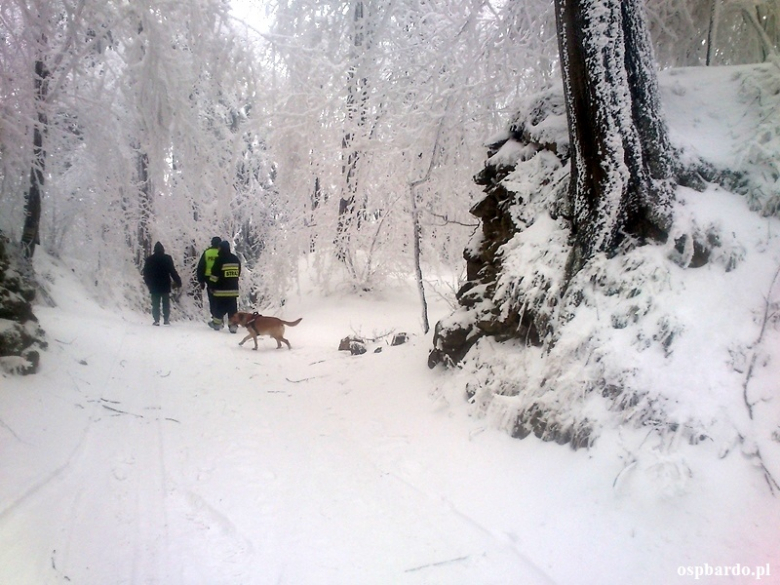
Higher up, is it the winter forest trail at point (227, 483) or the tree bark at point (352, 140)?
the tree bark at point (352, 140)

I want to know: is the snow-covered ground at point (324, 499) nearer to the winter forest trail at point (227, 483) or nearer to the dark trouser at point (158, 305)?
the winter forest trail at point (227, 483)

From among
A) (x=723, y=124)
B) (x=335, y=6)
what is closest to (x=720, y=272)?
(x=723, y=124)

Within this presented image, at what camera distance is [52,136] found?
26.3ft

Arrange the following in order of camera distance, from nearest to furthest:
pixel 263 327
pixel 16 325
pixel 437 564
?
1. pixel 437 564
2. pixel 16 325
3. pixel 263 327

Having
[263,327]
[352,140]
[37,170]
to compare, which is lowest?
[263,327]

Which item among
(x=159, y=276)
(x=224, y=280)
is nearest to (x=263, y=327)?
(x=224, y=280)

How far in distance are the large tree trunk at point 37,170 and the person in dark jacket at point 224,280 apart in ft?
10.4

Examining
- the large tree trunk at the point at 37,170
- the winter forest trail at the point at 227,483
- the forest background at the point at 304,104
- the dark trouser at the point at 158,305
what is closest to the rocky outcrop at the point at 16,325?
the winter forest trail at the point at 227,483

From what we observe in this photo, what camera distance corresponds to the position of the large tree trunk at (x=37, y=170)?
20.0 feet

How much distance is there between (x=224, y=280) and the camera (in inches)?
401

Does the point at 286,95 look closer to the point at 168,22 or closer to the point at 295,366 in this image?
the point at 168,22

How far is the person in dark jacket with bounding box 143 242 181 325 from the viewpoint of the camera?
1040cm

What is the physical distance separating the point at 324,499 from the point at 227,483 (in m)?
0.71

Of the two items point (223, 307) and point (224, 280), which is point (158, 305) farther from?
point (224, 280)
